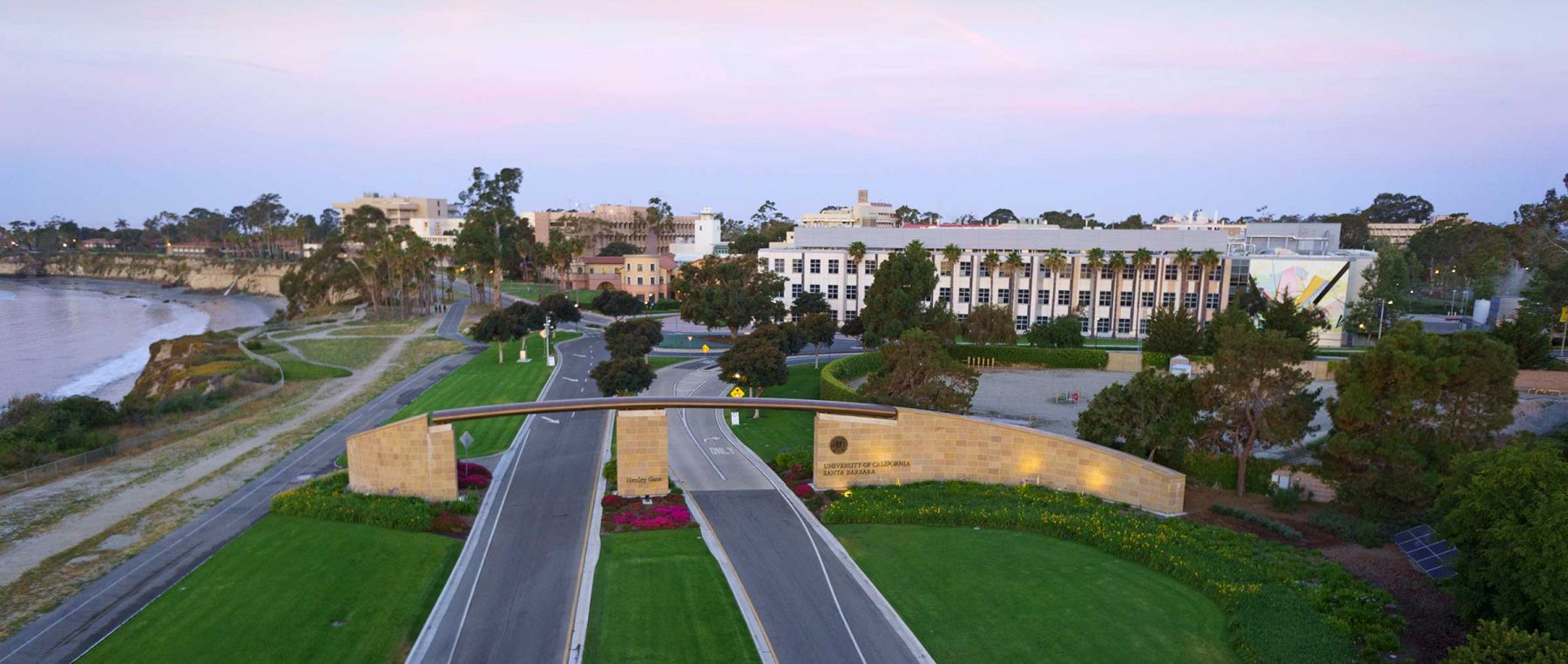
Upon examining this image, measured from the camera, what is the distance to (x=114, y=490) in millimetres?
35312

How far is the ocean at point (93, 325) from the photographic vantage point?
7469 centimetres

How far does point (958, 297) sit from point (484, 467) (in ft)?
212

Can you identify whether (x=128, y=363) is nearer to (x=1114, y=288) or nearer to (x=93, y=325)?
(x=93, y=325)

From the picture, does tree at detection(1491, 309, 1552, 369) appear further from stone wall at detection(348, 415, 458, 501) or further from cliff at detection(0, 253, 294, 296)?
cliff at detection(0, 253, 294, 296)

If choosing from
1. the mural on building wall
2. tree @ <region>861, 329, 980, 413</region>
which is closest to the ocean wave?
tree @ <region>861, 329, 980, 413</region>

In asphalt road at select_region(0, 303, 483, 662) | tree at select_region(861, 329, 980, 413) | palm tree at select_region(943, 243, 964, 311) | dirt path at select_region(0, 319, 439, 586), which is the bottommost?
dirt path at select_region(0, 319, 439, 586)

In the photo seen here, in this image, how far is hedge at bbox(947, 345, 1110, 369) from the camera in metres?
67.0

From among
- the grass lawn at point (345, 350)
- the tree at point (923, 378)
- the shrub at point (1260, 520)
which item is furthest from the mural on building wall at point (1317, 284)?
the grass lawn at point (345, 350)

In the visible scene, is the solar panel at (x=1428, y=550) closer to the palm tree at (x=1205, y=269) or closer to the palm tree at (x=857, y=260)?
the palm tree at (x=1205, y=269)

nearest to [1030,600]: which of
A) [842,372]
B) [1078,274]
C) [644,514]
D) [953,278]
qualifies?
[644,514]

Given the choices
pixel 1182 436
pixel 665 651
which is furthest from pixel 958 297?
pixel 665 651

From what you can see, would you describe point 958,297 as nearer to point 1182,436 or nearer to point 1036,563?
point 1182,436

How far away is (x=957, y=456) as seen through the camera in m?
33.9

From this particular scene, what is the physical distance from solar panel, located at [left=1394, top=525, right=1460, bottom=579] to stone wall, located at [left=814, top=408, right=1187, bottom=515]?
10.6 meters
